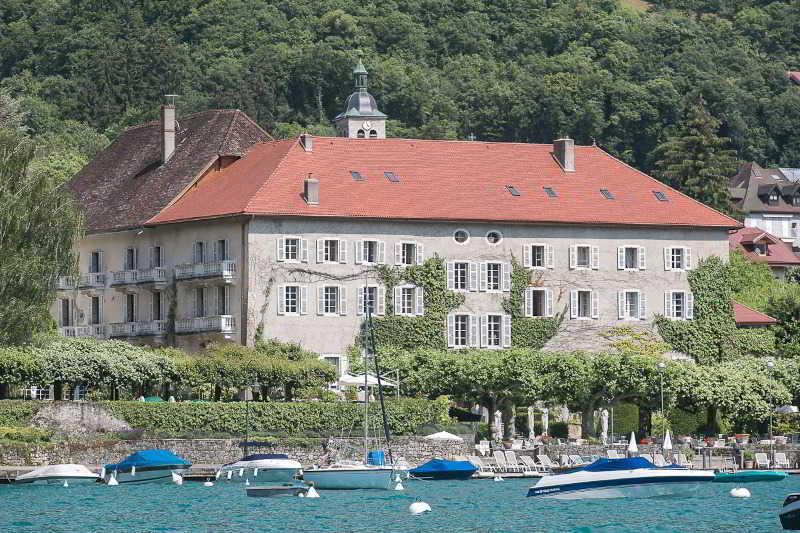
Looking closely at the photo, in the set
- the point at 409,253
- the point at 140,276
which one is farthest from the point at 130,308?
the point at 409,253

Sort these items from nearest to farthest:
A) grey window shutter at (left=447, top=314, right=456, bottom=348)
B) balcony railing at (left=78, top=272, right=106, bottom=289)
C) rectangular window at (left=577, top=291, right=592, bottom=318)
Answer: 1. grey window shutter at (left=447, top=314, right=456, bottom=348)
2. rectangular window at (left=577, top=291, right=592, bottom=318)
3. balcony railing at (left=78, top=272, right=106, bottom=289)

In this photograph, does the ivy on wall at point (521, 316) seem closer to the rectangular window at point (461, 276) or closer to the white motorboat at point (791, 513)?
the rectangular window at point (461, 276)

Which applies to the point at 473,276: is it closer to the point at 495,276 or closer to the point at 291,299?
the point at 495,276

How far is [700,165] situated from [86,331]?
57976mm

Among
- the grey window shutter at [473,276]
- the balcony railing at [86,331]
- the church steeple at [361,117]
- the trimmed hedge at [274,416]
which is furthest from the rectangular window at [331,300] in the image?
the church steeple at [361,117]

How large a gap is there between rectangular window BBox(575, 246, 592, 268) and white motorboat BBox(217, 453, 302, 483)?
1013 inches

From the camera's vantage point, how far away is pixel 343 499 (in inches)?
2901

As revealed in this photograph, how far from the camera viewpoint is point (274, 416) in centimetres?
8638

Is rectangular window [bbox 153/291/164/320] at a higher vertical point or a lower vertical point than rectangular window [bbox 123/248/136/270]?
lower

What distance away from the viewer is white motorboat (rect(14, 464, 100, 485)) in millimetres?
75750

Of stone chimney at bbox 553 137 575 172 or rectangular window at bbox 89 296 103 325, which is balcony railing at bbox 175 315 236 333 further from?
stone chimney at bbox 553 137 575 172

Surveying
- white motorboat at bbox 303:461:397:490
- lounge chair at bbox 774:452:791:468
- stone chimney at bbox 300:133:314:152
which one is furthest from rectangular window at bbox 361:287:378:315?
white motorboat at bbox 303:461:397:490

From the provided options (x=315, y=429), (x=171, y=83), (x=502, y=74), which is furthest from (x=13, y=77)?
(x=315, y=429)

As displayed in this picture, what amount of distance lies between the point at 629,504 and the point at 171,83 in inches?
4325
